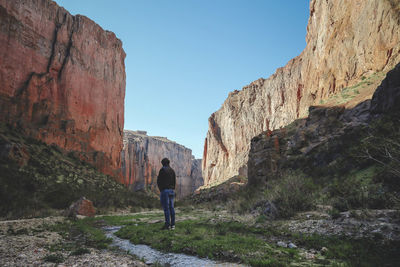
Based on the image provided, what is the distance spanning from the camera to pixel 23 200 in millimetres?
15602

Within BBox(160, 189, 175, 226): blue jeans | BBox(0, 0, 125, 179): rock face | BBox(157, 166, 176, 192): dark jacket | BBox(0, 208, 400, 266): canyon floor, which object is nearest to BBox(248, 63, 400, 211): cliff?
BBox(0, 208, 400, 266): canyon floor

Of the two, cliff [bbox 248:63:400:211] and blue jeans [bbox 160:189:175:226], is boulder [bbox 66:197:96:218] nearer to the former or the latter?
blue jeans [bbox 160:189:175:226]

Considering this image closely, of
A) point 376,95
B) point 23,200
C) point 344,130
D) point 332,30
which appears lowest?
point 23,200

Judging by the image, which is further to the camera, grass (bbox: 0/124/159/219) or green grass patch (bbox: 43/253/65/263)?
grass (bbox: 0/124/159/219)

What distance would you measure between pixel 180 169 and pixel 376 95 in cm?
12228

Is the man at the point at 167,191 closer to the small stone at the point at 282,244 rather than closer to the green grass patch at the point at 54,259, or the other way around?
the green grass patch at the point at 54,259

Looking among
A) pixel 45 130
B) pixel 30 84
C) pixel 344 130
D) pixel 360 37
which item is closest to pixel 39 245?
pixel 344 130

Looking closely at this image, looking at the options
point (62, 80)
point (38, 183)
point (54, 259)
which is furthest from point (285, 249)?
point (62, 80)

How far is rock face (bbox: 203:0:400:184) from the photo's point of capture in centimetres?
1945

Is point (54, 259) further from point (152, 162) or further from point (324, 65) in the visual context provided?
point (152, 162)

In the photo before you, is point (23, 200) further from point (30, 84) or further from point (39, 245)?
point (30, 84)

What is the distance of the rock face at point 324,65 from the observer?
19453 mm

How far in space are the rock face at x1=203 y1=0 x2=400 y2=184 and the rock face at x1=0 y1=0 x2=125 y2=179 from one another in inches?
1424

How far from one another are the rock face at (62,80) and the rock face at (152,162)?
31.0 m
